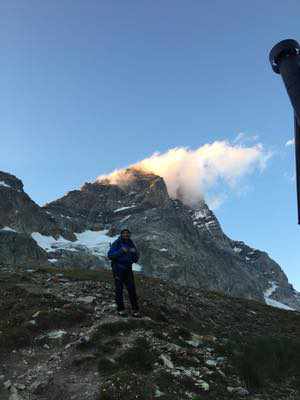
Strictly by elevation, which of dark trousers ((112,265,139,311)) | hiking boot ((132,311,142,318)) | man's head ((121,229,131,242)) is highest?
man's head ((121,229,131,242))

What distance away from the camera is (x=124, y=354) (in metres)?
15.2

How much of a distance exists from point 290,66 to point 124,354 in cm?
920

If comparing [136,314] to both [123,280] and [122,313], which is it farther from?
[123,280]

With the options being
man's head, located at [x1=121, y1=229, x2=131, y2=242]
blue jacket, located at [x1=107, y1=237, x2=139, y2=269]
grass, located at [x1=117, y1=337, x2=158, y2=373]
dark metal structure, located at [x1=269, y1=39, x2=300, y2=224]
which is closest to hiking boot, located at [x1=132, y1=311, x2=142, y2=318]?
blue jacket, located at [x1=107, y1=237, x2=139, y2=269]

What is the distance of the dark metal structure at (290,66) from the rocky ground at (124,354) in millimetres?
7337

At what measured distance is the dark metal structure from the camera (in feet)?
30.7


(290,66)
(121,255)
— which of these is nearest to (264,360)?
(121,255)

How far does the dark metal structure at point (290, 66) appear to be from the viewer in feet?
30.7

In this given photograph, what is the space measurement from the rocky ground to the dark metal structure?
734 centimetres

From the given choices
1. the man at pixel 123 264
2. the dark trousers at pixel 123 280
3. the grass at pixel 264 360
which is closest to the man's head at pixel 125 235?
the man at pixel 123 264

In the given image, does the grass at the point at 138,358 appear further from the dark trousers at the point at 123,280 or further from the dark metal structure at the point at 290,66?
the dark metal structure at the point at 290,66

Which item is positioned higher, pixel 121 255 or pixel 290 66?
pixel 290 66

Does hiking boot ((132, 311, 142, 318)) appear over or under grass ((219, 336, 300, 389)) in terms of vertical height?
over

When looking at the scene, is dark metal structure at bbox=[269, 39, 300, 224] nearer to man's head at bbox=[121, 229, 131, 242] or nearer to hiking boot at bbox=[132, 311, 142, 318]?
hiking boot at bbox=[132, 311, 142, 318]
